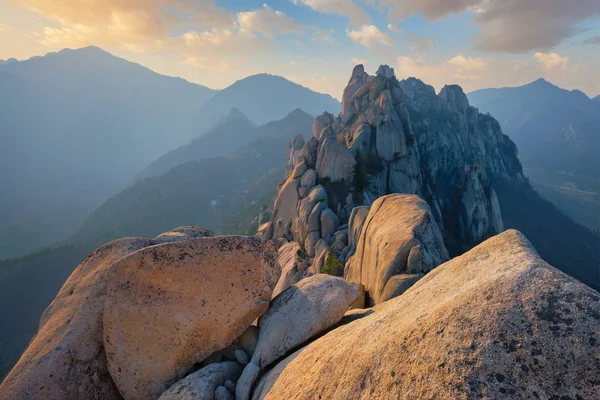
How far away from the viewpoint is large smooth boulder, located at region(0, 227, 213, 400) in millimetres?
9414

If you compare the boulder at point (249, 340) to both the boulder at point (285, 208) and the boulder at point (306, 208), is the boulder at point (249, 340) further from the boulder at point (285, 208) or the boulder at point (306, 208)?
the boulder at point (285, 208)

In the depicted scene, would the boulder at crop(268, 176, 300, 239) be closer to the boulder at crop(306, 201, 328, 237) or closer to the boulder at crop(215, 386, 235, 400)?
the boulder at crop(306, 201, 328, 237)

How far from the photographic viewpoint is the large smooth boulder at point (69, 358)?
941 cm

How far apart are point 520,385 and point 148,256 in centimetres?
1006

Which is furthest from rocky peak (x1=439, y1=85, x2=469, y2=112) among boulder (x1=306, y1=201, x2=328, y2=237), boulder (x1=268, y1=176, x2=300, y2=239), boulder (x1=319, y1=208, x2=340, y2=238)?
boulder (x1=319, y1=208, x2=340, y2=238)

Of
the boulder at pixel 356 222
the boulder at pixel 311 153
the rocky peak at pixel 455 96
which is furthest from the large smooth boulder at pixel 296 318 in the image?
the rocky peak at pixel 455 96

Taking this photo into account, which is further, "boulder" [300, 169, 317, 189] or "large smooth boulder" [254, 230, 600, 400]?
"boulder" [300, 169, 317, 189]

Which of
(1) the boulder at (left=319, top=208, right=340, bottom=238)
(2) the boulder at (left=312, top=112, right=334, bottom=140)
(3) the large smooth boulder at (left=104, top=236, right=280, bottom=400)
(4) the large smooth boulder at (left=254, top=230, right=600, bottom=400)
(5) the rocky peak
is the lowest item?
(1) the boulder at (left=319, top=208, right=340, bottom=238)

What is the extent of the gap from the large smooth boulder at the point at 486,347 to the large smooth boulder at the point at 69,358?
6.87m

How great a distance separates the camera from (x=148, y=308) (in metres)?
9.82

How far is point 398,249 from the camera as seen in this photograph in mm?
14578

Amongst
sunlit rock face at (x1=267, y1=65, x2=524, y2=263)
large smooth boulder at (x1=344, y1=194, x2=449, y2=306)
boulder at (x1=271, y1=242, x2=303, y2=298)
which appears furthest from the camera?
sunlit rock face at (x1=267, y1=65, x2=524, y2=263)

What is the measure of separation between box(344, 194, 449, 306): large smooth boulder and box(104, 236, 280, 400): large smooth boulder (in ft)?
19.5

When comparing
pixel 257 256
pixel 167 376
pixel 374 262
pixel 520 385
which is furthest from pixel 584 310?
pixel 374 262
